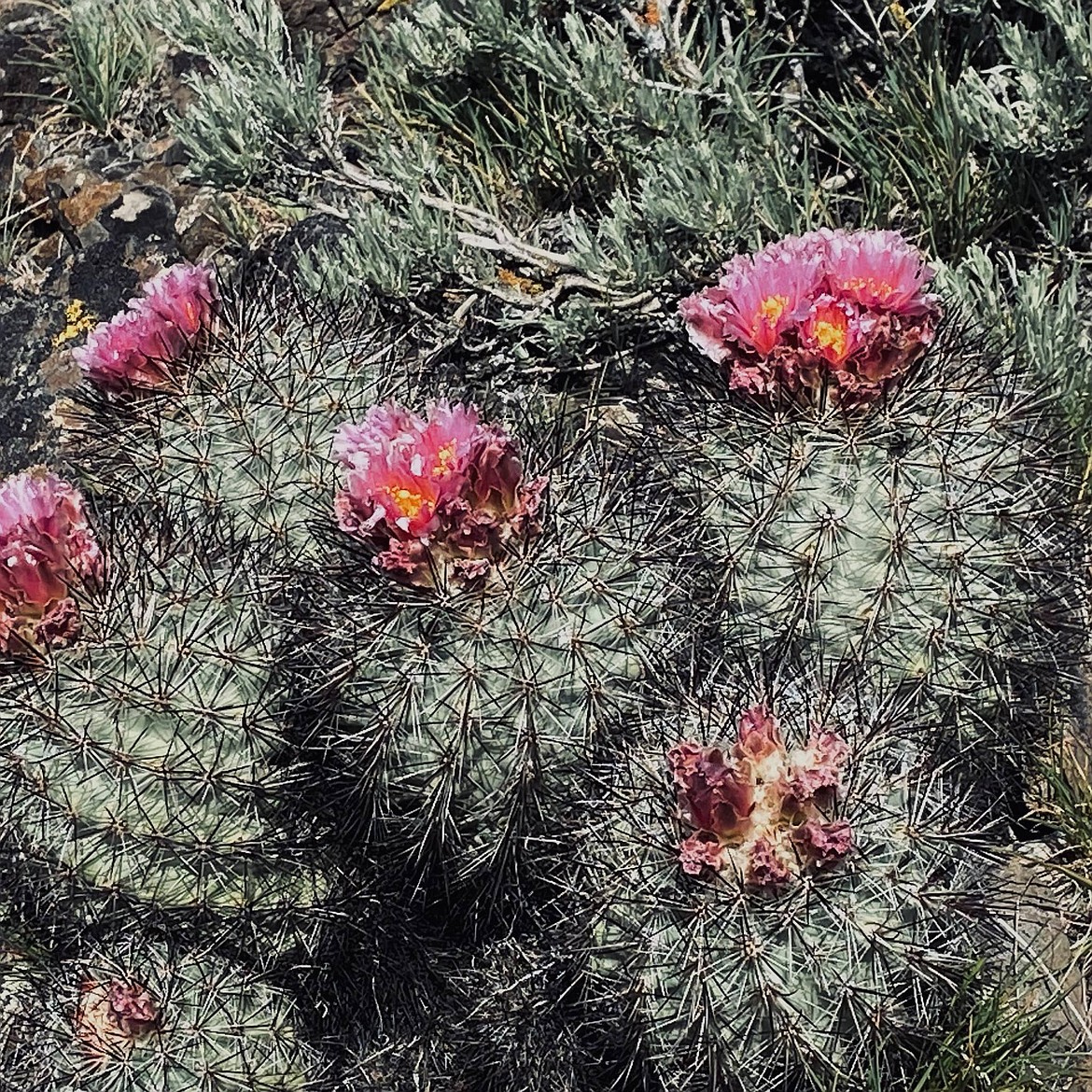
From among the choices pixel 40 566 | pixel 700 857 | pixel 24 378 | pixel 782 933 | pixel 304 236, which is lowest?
pixel 782 933

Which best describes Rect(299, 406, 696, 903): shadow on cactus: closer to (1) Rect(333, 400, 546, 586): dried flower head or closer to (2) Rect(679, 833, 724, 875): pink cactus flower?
(1) Rect(333, 400, 546, 586): dried flower head

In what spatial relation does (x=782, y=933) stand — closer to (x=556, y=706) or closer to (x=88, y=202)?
(x=556, y=706)

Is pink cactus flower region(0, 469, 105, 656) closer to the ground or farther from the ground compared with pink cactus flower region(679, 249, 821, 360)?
farther from the ground

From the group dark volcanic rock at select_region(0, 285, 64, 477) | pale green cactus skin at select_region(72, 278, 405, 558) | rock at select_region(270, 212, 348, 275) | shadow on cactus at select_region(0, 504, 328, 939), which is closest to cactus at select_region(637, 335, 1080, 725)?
pale green cactus skin at select_region(72, 278, 405, 558)

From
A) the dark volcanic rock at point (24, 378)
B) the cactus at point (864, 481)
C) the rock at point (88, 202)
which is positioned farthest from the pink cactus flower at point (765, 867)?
the rock at point (88, 202)

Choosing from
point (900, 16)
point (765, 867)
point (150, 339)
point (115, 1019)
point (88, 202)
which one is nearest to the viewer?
point (765, 867)

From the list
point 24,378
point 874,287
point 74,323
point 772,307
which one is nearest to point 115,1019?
point 772,307

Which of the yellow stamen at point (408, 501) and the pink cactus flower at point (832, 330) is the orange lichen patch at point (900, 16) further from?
the yellow stamen at point (408, 501)
